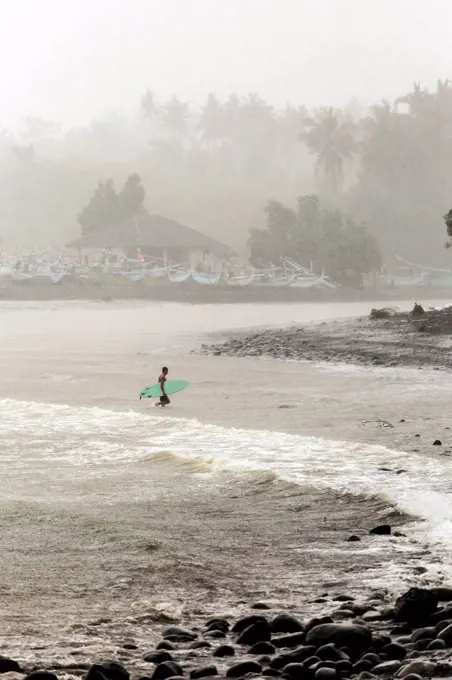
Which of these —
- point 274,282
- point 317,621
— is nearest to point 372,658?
point 317,621

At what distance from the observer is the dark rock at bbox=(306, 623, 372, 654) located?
566 centimetres

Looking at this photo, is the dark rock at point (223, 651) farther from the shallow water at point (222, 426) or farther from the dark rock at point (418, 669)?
the shallow water at point (222, 426)

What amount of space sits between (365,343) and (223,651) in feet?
95.5

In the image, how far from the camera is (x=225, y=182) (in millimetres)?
162000

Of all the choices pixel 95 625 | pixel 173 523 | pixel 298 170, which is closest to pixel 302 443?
pixel 173 523

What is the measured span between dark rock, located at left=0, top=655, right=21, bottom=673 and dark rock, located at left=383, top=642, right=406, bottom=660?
1879 millimetres

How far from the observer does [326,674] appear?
5145 millimetres

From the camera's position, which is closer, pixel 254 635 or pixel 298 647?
pixel 298 647

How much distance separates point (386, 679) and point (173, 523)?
4523 millimetres

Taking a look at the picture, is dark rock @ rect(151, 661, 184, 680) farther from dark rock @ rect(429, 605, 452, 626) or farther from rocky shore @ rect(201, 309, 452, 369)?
rocky shore @ rect(201, 309, 452, 369)

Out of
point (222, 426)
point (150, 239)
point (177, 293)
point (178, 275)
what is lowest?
point (222, 426)

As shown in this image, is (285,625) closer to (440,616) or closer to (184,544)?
(440,616)

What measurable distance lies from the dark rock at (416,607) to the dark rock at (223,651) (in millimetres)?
1056

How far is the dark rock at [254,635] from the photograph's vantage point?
19.7 feet
